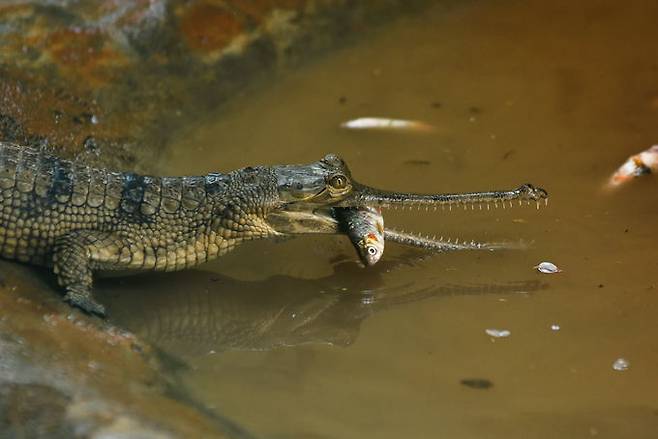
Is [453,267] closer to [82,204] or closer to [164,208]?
[164,208]

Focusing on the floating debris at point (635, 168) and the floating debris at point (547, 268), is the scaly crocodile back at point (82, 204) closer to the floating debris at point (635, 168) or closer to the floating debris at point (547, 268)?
the floating debris at point (547, 268)

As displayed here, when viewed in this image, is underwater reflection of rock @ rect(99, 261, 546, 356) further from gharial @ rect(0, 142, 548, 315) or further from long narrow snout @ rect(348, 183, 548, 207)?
long narrow snout @ rect(348, 183, 548, 207)

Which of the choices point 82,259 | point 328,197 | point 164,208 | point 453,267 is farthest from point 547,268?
point 82,259

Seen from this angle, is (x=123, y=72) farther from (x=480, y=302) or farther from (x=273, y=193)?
(x=480, y=302)

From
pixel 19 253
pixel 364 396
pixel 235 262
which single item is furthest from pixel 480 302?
pixel 19 253

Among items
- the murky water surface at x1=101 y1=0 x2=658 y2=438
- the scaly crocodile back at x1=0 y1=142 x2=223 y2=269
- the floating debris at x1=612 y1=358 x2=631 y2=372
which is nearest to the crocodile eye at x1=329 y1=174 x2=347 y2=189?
the murky water surface at x1=101 y1=0 x2=658 y2=438

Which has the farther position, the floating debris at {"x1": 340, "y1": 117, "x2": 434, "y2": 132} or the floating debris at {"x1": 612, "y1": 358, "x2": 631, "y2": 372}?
the floating debris at {"x1": 340, "y1": 117, "x2": 434, "y2": 132}
